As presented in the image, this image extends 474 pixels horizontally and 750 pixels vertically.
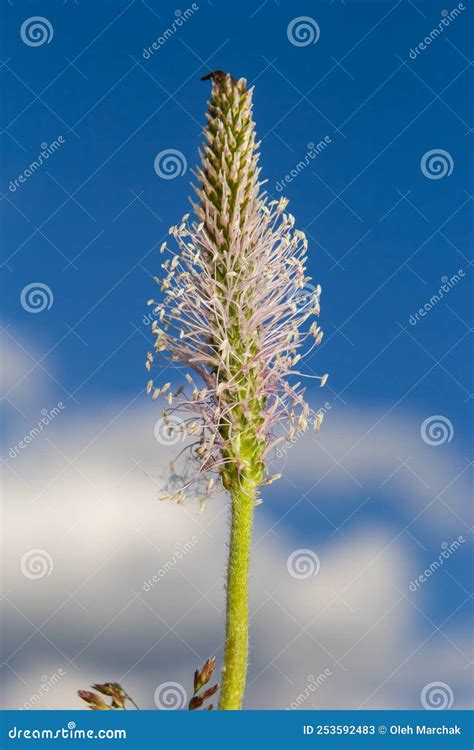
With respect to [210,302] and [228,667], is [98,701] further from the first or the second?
[210,302]

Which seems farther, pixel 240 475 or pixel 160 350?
pixel 160 350

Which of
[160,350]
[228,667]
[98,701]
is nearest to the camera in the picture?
[98,701]

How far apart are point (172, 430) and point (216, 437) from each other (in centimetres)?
46

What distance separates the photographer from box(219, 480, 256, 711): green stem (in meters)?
6.72

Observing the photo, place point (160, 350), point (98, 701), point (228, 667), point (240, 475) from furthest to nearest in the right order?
1. point (160, 350)
2. point (240, 475)
3. point (228, 667)
4. point (98, 701)

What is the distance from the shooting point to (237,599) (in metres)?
6.87

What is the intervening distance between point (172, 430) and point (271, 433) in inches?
39.4

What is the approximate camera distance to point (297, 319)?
8.17 m

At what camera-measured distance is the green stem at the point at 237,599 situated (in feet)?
22.0
